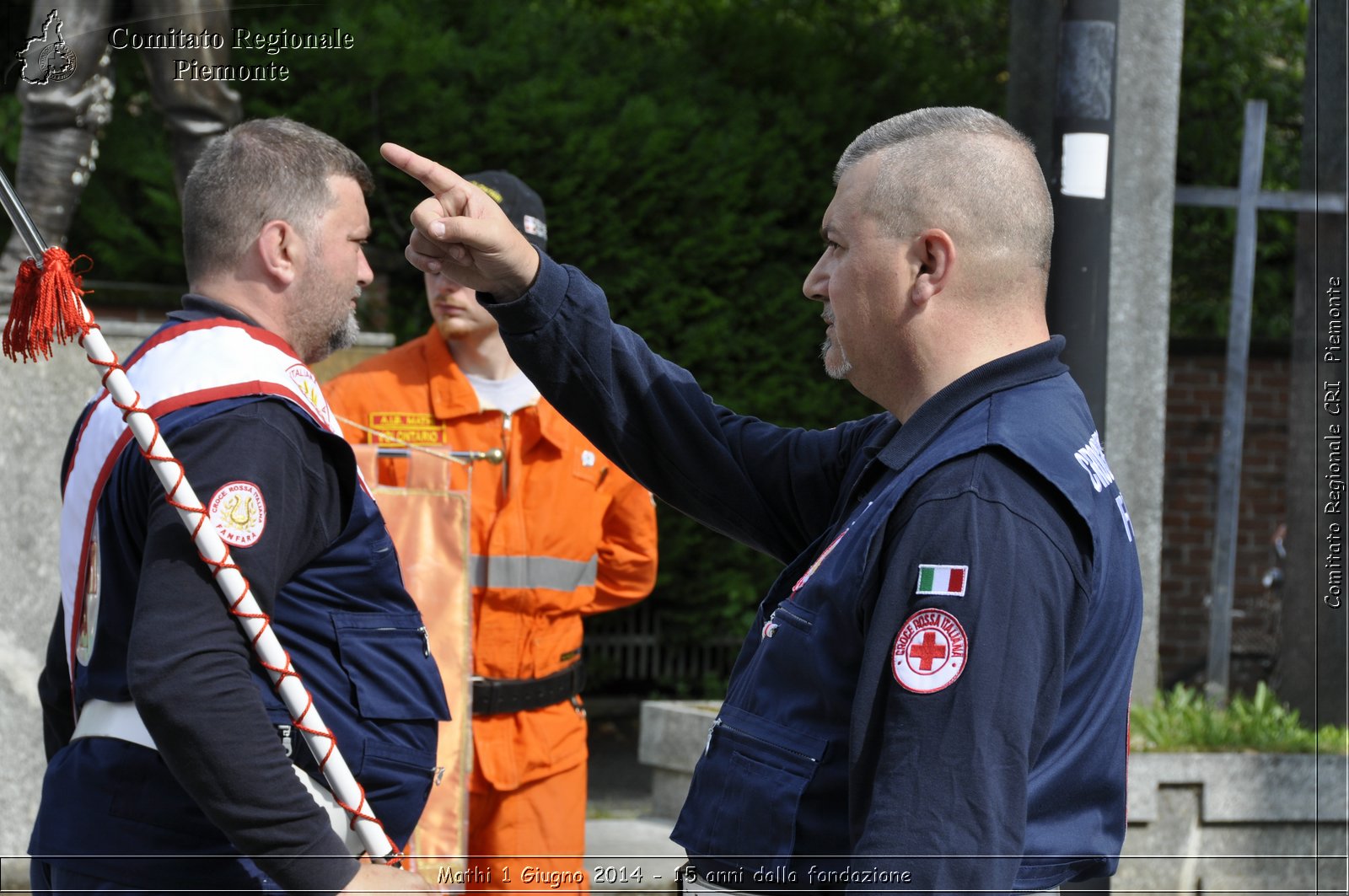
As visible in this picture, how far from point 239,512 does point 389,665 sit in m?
0.42

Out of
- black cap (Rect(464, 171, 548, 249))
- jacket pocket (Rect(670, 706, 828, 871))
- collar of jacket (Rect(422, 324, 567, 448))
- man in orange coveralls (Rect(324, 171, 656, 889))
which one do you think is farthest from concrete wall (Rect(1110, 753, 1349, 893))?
jacket pocket (Rect(670, 706, 828, 871))

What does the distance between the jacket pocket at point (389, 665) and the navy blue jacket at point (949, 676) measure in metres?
0.73

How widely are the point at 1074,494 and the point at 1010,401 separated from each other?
16 centimetres

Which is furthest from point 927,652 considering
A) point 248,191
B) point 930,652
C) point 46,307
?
point 248,191

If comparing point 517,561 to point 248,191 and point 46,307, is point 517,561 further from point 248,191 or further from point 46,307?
point 46,307

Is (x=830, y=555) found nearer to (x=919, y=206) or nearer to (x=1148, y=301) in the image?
(x=919, y=206)

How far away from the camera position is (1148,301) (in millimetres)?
5348

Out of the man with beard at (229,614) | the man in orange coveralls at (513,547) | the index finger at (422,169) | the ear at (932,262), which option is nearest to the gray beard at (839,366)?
the ear at (932,262)

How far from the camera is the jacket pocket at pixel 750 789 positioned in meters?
1.62

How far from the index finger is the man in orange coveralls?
65.3 inches

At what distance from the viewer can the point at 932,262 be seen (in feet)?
5.71

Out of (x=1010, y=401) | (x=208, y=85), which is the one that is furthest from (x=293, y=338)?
(x=208, y=85)

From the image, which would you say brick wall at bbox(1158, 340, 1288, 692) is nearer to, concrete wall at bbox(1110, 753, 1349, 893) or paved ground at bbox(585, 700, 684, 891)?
paved ground at bbox(585, 700, 684, 891)

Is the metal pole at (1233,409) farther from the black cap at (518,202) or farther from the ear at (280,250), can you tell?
the ear at (280,250)
